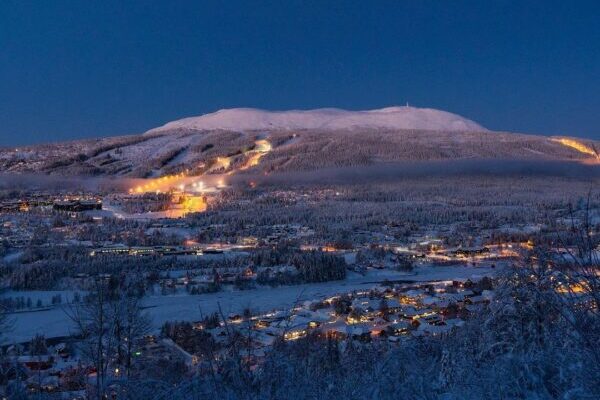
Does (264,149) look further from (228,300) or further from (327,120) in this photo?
(228,300)

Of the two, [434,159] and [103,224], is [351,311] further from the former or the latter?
[434,159]

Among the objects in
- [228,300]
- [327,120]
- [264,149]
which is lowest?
[228,300]

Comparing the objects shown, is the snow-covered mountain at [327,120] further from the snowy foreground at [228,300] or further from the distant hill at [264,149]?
the snowy foreground at [228,300]

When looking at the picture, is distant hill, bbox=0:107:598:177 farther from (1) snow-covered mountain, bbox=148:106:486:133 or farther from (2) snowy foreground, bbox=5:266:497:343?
(2) snowy foreground, bbox=5:266:497:343

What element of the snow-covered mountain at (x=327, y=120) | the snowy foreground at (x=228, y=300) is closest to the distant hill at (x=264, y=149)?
the snow-covered mountain at (x=327, y=120)

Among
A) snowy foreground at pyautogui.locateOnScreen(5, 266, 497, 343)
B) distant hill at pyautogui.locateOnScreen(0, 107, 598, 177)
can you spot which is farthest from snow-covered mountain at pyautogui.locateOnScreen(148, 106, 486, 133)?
snowy foreground at pyautogui.locateOnScreen(5, 266, 497, 343)

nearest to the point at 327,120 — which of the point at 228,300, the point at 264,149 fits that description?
the point at 264,149

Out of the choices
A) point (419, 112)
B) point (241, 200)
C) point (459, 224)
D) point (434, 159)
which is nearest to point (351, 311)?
point (459, 224)
